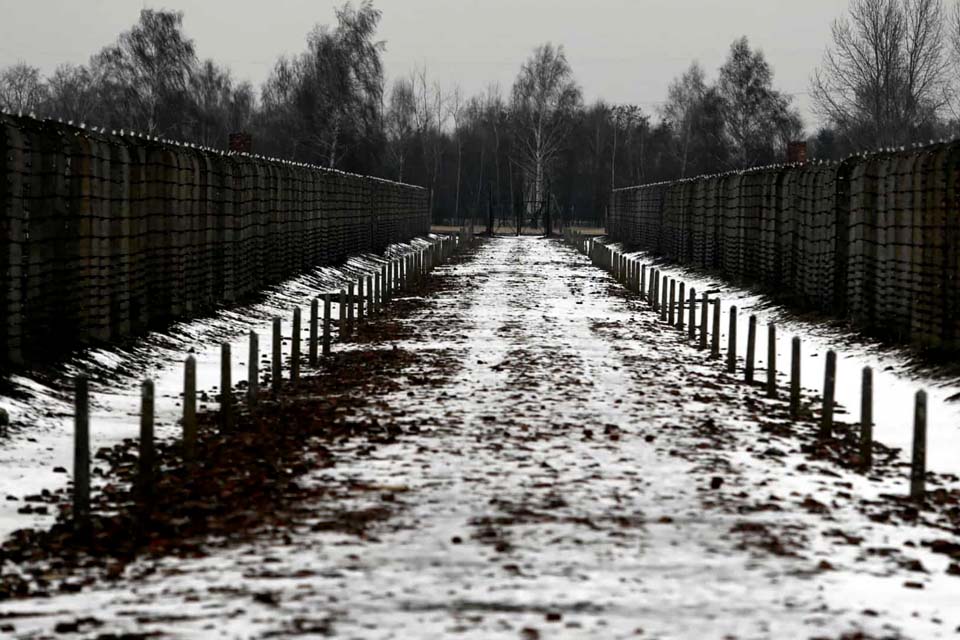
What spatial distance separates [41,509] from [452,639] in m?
4.52

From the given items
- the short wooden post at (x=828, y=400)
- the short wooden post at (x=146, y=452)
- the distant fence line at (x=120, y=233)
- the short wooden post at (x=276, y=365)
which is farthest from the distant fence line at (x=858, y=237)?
the short wooden post at (x=146, y=452)

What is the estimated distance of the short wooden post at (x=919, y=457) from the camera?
1120cm

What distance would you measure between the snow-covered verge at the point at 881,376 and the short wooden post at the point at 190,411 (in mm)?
6327

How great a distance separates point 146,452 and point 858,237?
671 inches

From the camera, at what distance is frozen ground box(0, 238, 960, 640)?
298 inches

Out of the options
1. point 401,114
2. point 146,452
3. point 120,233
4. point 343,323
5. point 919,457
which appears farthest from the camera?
point 401,114

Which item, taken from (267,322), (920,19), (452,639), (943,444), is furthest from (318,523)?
(920,19)

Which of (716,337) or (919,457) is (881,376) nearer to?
(716,337)

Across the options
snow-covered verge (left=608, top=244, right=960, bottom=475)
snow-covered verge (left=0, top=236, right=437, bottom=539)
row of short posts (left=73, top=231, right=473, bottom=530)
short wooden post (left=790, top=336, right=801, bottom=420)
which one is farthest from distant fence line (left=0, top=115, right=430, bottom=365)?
snow-covered verge (left=608, top=244, right=960, bottom=475)

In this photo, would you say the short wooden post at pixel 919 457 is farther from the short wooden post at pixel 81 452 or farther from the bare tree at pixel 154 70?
the bare tree at pixel 154 70

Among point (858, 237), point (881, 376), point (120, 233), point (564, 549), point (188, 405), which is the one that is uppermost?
point (858, 237)

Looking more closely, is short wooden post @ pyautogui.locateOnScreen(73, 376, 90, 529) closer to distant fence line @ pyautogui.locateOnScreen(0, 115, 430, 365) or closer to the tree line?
distant fence line @ pyautogui.locateOnScreen(0, 115, 430, 365)

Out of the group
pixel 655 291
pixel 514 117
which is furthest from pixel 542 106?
pixel 655 291

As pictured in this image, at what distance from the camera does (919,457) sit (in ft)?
37.0
